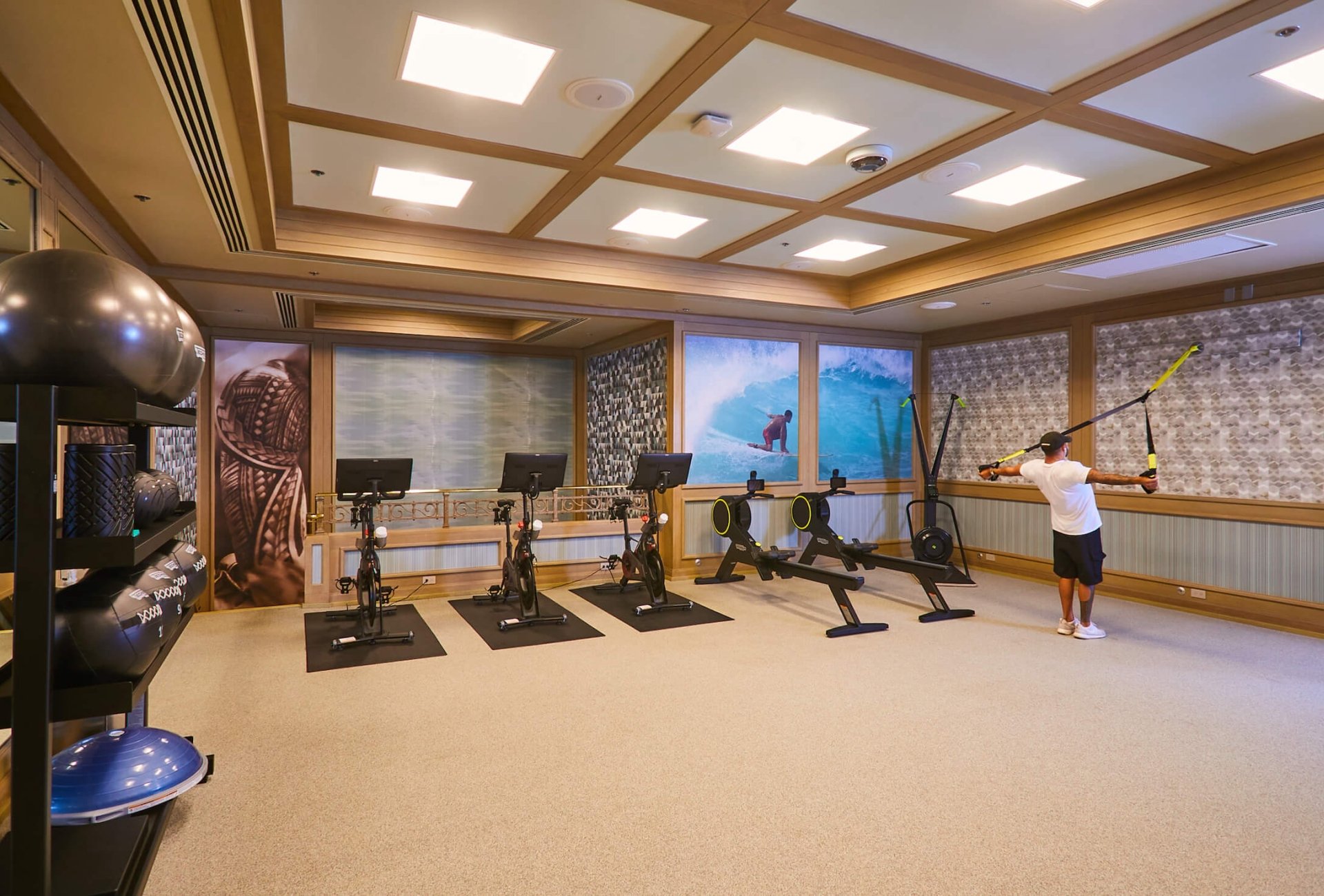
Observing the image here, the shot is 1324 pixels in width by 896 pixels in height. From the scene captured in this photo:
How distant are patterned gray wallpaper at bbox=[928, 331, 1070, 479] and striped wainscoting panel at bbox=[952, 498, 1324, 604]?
0.82 meters

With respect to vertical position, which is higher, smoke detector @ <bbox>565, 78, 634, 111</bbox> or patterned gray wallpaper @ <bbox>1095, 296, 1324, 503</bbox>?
smoke detector @ <bbox>565, 78, 634, 111</bbox>

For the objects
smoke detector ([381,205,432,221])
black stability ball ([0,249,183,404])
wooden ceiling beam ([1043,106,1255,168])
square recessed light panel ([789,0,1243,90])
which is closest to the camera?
black stability ball ([0,249,183,404])

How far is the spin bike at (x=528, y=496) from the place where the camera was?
18.9 ft

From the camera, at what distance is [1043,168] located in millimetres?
4270

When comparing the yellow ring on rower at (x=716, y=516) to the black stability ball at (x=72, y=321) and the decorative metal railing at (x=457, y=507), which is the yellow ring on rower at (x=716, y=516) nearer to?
the decorative metal railing at (x=457, y=507)

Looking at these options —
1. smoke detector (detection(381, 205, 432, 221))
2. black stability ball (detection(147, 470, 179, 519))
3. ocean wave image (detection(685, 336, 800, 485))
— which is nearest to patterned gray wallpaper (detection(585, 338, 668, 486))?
ocean wave image (detection(685, 336, 800, 485))

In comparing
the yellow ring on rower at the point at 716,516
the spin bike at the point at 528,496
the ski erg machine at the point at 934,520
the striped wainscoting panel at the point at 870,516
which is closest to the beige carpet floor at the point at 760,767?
the spin bike at the point at 528,496

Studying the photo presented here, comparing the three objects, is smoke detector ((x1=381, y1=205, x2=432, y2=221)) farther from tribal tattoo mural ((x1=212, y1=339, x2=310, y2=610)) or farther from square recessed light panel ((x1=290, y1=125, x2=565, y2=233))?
tribal tattoo mural ((x1=212, y1=339, x2=310, y2=610))

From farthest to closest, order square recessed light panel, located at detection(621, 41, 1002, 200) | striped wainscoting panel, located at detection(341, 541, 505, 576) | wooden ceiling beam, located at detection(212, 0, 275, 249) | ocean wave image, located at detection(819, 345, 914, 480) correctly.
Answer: ocean wave image, located at detection(819, 345, 914, 480) → striped wainscoting panel, located at detection(341, 541, 505, 576) → square recessed light panel, located at detection(621, 41, 1002, 200) → wooden ceiling beam, located at detection(212, 0, 275, 249)

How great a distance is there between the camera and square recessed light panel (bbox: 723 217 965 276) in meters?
5.52

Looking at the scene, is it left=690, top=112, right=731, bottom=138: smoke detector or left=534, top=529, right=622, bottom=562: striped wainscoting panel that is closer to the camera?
left=690, top=112, right=731, bottom=138: smoke detector

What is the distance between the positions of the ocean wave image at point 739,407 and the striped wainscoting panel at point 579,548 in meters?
1.06

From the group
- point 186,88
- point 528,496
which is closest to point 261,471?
point 528,496

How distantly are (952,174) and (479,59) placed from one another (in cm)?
276
